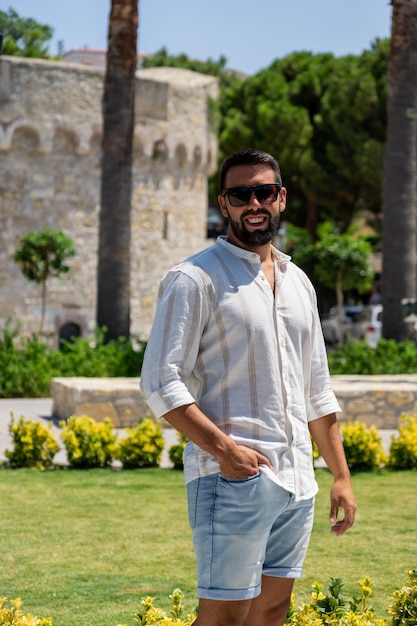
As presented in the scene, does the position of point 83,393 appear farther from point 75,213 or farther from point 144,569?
point 75,213

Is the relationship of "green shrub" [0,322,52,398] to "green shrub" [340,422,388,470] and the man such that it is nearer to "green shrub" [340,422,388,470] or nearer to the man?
"green shrub" [340,422,388,470]

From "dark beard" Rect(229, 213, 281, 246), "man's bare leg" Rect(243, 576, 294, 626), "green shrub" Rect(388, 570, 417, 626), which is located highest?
"dark beard" Rect(229, 213, 281, 246)

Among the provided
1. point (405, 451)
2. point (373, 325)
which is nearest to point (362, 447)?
point (405, 451)

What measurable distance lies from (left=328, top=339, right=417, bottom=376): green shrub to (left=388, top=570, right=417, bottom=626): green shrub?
10.4 meters

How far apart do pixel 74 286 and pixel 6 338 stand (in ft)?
23.7

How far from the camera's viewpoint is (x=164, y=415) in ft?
8.84

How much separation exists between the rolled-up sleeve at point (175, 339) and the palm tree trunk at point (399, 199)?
39.5 ft

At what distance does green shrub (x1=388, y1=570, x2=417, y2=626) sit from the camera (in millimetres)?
3443

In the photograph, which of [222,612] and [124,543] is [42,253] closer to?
[124,543]

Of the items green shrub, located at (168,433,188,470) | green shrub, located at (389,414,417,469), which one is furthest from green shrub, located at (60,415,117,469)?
green shrub, located at (389,414,417,469)

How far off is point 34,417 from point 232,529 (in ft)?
28.0

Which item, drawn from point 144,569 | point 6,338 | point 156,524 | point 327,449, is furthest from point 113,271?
point 327,449

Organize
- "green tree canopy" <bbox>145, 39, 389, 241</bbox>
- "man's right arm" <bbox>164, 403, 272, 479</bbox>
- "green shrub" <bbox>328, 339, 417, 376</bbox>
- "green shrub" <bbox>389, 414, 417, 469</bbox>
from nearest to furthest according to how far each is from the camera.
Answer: "man's right arm" <bbox>164, 403, 272, 479</bbox>
"green shrub" <bbox>389, 414, 417, 469</bbox>
"green shrub" <bbox>328, 339, 417, 376</bbox>
"green tree canopy" <bbox>145, 39, 389, 241</bbox>

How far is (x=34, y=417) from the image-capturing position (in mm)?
10969
